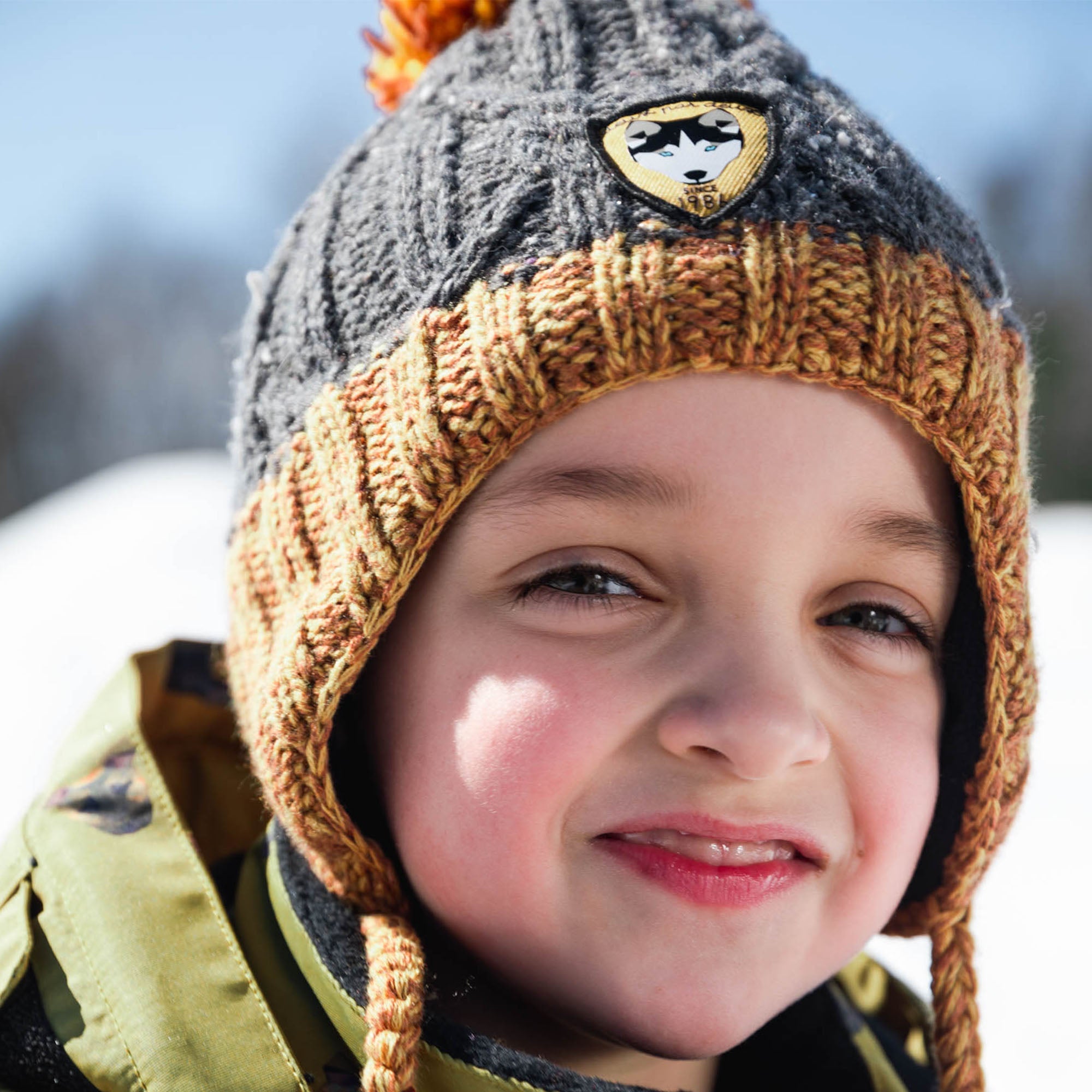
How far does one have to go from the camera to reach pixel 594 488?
1.14 metres

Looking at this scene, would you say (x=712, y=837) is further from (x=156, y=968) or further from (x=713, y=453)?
(x=156, y=968)

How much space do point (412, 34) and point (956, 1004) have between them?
1.46m

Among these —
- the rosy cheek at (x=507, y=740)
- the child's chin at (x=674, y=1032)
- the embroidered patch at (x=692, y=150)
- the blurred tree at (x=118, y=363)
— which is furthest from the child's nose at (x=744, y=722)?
the blurred tree at (x=118, y=363)

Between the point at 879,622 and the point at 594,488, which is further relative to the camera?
the point at 879,622

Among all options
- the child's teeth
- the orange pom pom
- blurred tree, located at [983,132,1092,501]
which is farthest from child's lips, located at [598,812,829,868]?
blurred tree, located at [983,132,1092,501]

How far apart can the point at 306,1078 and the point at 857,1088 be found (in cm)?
76

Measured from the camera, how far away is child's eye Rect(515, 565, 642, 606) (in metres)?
1.18

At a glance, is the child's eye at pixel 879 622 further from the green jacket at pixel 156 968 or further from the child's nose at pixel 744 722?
the green jacket at pixel 156 968

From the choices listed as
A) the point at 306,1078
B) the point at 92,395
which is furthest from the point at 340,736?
the point at 92,395

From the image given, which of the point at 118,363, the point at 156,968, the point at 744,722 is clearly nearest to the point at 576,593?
the point at 744,722

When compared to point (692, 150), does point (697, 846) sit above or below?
below

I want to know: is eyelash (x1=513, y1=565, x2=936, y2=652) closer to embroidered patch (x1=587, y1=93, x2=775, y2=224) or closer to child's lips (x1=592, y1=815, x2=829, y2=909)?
child's lips (x1=592, y1=815, x2=829, y2=909)

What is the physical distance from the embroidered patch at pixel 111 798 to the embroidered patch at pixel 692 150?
3.09 feet

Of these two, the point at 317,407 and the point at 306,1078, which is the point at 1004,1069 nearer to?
the point at 306,1078
